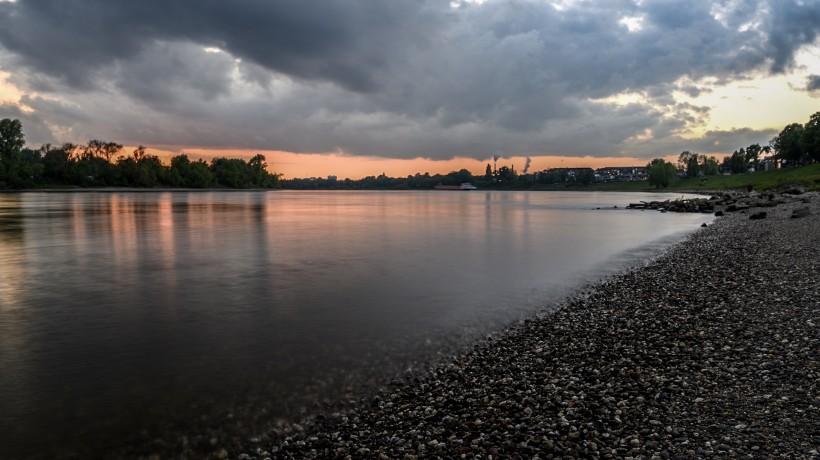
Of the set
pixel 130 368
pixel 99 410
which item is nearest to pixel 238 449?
pixel 99 410

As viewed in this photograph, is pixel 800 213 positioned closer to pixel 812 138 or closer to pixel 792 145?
pixel 812 138

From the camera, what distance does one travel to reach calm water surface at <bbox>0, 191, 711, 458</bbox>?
35.3ft

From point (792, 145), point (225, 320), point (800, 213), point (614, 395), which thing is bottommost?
point (225, 320)

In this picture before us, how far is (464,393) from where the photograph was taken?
1043 cm

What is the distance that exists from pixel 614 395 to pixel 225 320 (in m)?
13.9

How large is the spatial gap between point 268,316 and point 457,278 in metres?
11.2

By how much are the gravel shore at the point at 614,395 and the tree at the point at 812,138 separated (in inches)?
7344

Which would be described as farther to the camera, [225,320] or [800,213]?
[800,213]

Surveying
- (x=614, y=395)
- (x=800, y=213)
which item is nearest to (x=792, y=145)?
(x=800, y=213)

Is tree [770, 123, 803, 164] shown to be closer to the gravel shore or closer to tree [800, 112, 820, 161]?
tree [800, 112, 820, 161]

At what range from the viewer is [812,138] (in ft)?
526

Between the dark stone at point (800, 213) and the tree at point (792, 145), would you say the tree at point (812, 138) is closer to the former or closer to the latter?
the tree at point (792, 145)

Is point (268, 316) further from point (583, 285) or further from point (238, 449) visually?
point (583, 285)

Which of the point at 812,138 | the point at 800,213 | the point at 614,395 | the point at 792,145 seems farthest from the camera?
the point at 792,145
